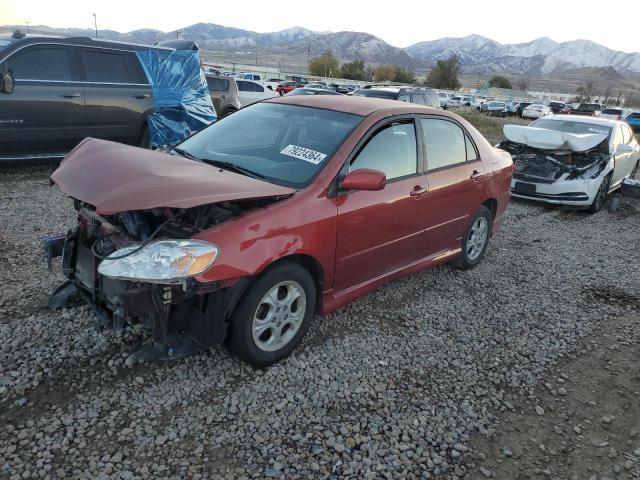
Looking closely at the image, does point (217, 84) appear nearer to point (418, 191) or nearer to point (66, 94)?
point (66, 94)

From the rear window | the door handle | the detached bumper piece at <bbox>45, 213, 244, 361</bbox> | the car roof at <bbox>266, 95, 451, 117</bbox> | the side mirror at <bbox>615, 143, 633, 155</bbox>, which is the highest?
the car roof at <bbox>266, 95, 451, 117</bbox>

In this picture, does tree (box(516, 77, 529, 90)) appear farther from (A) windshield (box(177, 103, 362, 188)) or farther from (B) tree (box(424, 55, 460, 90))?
(A) windshield (box(177, 103, 362, 188))

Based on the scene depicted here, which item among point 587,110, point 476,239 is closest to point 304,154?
point 476,239

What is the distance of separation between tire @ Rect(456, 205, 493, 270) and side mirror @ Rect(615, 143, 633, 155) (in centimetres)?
515

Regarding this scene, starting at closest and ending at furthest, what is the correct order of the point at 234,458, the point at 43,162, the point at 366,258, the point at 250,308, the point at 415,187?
the point at 234,458, the point at 250,308, the point at 366,258, the point at 415,187, the point at 43,162

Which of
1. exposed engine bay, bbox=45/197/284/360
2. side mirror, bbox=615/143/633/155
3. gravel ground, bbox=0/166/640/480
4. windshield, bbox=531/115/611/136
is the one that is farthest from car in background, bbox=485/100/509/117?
exposed engine bay, bbox=45/197/284/360

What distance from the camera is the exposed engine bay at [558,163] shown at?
27.1ft

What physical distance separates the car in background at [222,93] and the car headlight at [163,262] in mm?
8678

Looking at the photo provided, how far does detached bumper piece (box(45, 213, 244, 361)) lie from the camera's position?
2699mm

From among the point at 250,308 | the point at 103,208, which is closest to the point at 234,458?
the point at 250,308

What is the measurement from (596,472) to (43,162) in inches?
351

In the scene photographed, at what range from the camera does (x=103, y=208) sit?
8.41ft

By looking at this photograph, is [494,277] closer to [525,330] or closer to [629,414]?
[525,330]

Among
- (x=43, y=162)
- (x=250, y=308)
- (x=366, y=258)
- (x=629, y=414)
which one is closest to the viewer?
(x=250, y=308)
